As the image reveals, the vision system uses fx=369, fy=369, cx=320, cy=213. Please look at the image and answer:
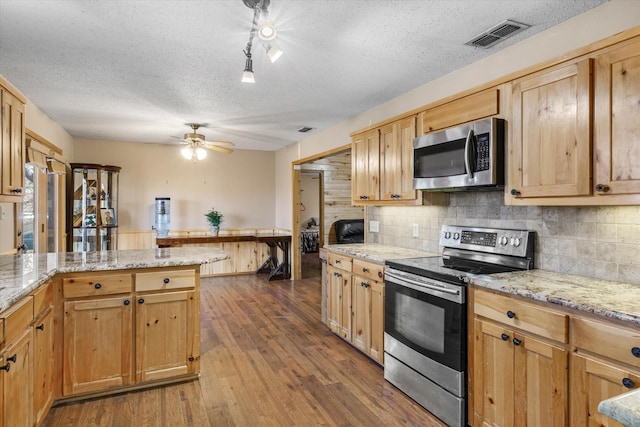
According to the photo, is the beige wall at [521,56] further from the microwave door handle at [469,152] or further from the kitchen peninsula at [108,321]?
the kitchen peninsula at [108,321]

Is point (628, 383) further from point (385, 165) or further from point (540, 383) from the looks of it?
point (385, 165)

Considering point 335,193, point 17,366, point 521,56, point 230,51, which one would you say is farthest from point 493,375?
point 335,193

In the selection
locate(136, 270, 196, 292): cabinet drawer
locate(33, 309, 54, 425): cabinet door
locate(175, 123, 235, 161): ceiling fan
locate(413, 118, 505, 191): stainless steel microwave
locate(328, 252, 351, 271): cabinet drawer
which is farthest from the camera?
locate(175, 123, 235, 161): ceiling fan

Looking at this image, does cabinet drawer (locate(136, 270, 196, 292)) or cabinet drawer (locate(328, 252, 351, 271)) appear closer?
cabinet drawer (locate(136, 270, 196, 292))

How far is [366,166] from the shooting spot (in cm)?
366

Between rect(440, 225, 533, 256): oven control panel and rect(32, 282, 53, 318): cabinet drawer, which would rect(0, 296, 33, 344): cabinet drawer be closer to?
rect(32, 282, 53, 318): cabinet drawer

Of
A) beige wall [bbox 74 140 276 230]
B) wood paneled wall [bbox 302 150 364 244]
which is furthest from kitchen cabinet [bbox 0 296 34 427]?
wood paneled wall [bbox 302 150 364 244]

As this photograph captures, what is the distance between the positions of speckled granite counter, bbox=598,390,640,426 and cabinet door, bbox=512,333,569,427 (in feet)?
3.44

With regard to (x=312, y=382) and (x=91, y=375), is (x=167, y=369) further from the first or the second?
(x=312, y=382)

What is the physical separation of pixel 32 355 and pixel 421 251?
9.42ft

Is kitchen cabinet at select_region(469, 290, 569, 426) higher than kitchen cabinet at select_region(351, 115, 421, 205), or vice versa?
kitchen cabinet at select_region(351, 115, 421, 205)

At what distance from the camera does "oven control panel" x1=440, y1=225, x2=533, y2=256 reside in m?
2.42

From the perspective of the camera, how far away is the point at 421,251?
11.1 ft

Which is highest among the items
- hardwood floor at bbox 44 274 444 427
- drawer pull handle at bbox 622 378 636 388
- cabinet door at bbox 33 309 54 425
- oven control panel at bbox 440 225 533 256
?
oven control panel at bbox 440 225 533 256
